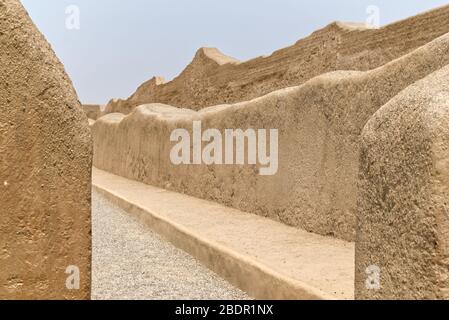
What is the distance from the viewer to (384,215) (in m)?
2.48

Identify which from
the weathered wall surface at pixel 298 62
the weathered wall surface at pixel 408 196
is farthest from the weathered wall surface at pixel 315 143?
the weathered wall surface at pixel 298 62

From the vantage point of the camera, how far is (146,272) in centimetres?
509

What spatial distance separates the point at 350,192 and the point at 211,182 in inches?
149

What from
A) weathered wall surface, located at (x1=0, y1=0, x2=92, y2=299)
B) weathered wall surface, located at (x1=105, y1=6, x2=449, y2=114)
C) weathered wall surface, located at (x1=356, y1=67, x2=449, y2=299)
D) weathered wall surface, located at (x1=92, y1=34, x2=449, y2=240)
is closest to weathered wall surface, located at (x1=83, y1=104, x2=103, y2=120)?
weathered wall surface, located at (x1=105, y1=6, x2=449, y2=114)

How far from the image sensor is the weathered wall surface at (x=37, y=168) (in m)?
1.78

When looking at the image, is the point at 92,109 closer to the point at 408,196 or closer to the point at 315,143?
the point at 315,143

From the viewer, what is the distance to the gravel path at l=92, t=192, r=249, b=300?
4406 millimetres

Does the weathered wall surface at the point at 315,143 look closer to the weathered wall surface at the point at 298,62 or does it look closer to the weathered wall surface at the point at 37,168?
the weathered wall surface at the point at 37,168

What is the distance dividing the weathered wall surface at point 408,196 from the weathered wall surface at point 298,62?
6439 mm

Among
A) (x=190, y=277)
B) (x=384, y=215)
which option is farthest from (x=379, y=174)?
(x=190, y=277)

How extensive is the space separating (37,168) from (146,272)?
135 inches

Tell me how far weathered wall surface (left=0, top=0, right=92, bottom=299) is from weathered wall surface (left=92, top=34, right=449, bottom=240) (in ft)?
10.5
